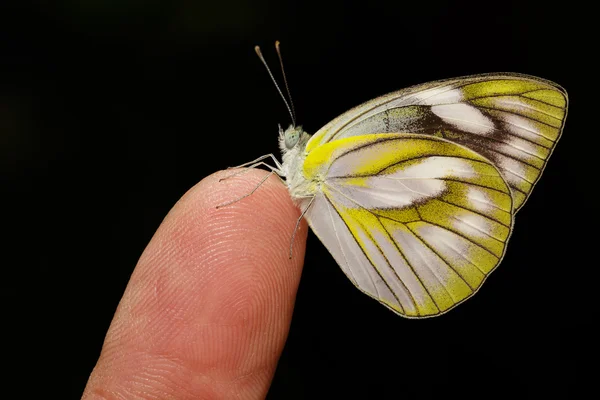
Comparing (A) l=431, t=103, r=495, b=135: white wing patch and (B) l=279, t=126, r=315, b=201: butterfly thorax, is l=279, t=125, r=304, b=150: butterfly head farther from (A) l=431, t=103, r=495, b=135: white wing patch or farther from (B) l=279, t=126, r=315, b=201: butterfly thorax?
(A) l=431, t=103, r=495, b=135: white wing patch

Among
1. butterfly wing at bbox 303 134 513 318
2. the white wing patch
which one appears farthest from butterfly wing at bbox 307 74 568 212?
butterfly wing at bbox 303 134 513 318

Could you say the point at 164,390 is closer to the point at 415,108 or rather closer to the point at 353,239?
the point at 353,239

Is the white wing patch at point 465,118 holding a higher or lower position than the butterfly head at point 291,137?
lower

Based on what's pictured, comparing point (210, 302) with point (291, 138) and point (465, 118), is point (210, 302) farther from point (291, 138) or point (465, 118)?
point (465, 118)

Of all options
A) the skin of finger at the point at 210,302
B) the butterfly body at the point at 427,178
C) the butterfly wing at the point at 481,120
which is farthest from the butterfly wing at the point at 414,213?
the skin of finger at the point at 210,302

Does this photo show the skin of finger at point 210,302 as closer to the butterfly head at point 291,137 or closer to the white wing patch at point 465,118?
the butterfly head at point 291,137

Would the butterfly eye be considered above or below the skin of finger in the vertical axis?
above

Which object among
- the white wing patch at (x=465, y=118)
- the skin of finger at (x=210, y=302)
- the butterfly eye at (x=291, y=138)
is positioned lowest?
the skin of finger at (x=210, y=302)

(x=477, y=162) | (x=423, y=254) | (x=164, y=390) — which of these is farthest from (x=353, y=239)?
(x=164, y=390)
